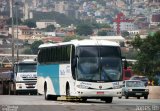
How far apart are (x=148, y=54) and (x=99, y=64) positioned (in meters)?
62.5

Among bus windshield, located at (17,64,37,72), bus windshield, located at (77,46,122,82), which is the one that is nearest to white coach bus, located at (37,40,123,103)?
bus windshield, located at (77,46,122,82)

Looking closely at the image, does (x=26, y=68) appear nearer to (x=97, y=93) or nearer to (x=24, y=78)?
(x=24, y=78)

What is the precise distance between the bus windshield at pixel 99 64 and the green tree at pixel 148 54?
57848 millimetres

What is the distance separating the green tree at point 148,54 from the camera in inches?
3947

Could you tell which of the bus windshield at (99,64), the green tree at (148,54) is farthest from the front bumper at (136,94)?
the green tree at (148,54)

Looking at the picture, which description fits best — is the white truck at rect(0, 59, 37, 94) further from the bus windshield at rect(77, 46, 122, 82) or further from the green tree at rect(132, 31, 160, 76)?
the green tree at rect(132, 31, 160, 76)

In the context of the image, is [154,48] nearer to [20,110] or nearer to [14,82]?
[14,82]

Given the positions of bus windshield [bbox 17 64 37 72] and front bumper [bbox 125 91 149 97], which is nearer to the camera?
front bumper [bbox 125 91 149 97]

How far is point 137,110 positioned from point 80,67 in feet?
29.3

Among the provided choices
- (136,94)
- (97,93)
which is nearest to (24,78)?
(136,94)

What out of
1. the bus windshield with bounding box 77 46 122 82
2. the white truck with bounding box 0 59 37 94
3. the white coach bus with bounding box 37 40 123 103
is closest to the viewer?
the white coach bus with bounding box 37 40 123 103

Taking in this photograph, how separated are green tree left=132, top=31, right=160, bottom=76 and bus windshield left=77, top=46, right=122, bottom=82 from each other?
190ft

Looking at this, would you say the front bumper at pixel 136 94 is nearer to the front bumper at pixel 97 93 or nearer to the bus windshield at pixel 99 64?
the bus windshield at pixel 99 64

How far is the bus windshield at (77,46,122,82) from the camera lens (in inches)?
1609
